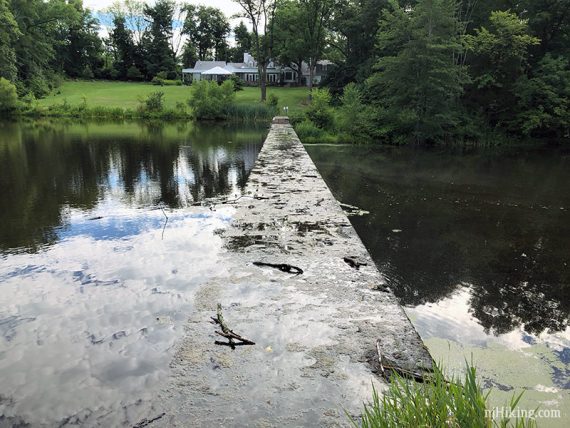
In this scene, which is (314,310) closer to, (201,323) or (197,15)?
(201,323)

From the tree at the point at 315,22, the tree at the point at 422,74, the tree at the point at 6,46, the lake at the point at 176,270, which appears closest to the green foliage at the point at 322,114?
the tree at the point at 422,74

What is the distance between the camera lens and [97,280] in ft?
15.6

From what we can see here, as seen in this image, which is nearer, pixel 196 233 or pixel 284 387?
pixel 284 387

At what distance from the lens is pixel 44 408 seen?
2.62 m

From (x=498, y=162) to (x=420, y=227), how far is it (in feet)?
39.8

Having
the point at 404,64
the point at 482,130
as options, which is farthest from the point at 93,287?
the point at 482,130

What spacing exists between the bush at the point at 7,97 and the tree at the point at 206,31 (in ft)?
111

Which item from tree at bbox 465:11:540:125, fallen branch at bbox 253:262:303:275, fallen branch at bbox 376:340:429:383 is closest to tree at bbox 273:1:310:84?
tree at bbox 465:11:540:125

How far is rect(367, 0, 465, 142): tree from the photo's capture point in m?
21.7

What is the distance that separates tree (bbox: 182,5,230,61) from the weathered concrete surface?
65.0 meters

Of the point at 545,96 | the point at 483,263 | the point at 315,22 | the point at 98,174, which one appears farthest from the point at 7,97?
the point at 545,96

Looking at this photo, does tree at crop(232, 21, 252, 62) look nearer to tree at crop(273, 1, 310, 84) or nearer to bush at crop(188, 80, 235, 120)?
tree at crop(273, 1, 310, 84)

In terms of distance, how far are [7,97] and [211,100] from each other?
53.8ft

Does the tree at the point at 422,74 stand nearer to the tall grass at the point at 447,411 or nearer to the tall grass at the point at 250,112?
the tall grass at the point at 250,112
